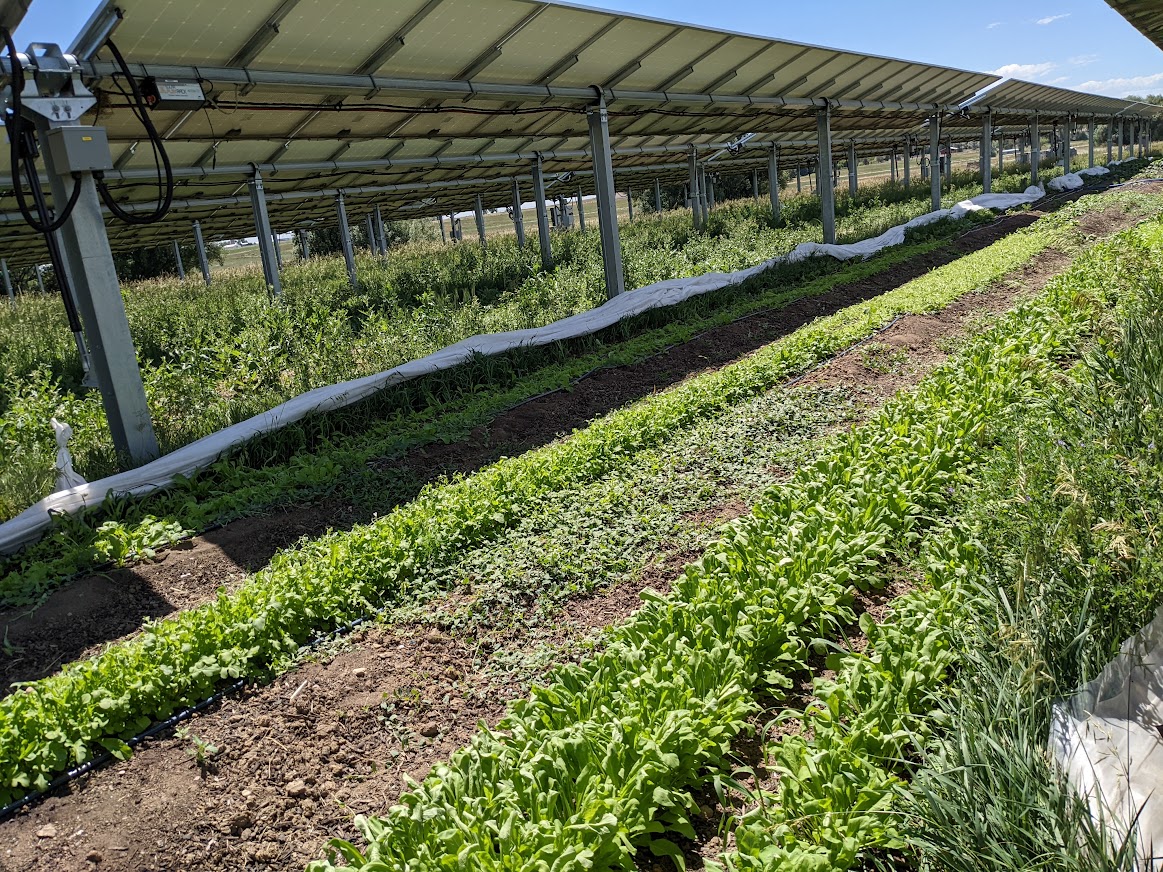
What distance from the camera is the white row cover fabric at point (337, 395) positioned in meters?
6.14

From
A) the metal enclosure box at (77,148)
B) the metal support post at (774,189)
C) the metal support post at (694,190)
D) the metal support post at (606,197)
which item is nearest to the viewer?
the metal enclosure box at (77,148)

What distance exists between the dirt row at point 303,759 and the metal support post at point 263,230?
11.5 m

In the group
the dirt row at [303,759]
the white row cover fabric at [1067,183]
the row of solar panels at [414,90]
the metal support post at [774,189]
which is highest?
the row of solar panels at [414,90]

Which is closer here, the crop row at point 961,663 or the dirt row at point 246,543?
the crop row at point 961,663

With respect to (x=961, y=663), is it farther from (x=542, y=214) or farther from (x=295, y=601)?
(x=542, y=214)

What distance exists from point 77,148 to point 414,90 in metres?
4.09

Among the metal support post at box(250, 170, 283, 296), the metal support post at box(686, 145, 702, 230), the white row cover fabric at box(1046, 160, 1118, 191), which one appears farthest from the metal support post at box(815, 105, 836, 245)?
the white row cover fabric at box(1046, 160, 1118, 191)

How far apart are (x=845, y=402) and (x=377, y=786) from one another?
571 centimetres

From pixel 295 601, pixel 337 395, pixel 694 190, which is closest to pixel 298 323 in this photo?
pixel 337 395

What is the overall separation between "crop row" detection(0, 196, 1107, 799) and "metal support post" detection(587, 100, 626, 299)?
215 inches

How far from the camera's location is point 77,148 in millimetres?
6688

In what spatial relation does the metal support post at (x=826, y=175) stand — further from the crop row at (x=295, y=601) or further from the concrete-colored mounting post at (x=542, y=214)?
the crop row at (x=295, y=601)

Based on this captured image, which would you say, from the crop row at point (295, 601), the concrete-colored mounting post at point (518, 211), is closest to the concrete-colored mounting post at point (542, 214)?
the concrete-colored mounting post at point (518, 211)

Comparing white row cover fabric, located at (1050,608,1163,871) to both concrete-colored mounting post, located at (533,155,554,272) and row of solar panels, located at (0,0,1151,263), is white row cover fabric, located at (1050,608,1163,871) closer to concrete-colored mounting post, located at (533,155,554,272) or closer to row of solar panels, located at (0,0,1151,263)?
row of solar panels, located at (0,0,1151,263)
